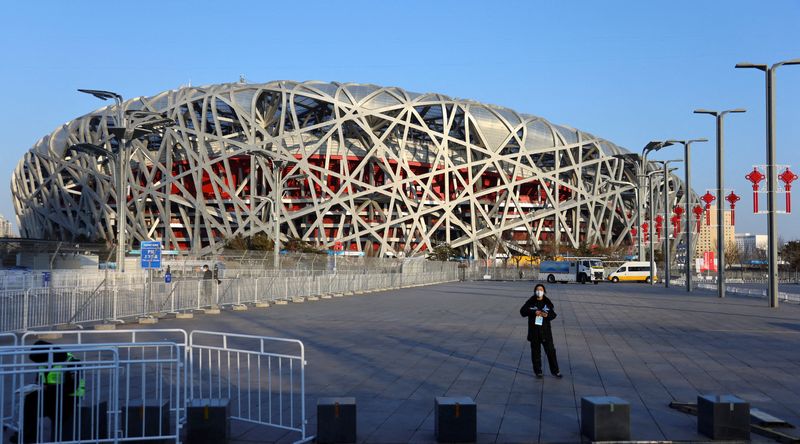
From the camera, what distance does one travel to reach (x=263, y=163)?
2879 inches

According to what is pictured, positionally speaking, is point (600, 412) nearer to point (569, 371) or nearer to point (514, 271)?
point (569, 371)

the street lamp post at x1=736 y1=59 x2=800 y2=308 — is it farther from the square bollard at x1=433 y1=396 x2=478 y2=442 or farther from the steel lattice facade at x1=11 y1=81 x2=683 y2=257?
the steel lattice facade at x1=11 y1=81 x2=683 y2=257

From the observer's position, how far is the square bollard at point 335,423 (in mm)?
6523

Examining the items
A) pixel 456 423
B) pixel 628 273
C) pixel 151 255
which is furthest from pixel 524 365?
pixel 628 273

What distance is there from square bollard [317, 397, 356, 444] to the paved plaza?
278 millimetres

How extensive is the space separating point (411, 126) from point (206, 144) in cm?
1971

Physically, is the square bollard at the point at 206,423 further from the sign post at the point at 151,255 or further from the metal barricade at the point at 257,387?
the sign post at the point at 151,255

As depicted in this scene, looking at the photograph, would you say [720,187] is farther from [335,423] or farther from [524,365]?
[335,423]

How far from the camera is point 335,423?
653 centimetres

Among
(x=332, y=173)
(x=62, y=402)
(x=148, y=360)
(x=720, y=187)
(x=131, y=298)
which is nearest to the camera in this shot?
(x=62, y=402)

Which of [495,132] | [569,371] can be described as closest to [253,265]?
[569,371]

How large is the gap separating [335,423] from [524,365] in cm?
561

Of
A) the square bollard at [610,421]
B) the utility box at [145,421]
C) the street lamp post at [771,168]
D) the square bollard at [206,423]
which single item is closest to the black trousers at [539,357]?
the square bollard at [610,421]

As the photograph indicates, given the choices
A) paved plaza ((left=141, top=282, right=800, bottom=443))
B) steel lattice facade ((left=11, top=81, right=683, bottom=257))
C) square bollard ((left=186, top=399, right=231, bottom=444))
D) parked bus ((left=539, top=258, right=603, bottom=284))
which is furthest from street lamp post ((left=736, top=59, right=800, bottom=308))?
steel lattice facade ((left=11, top=81, right=683, bottom=257))
